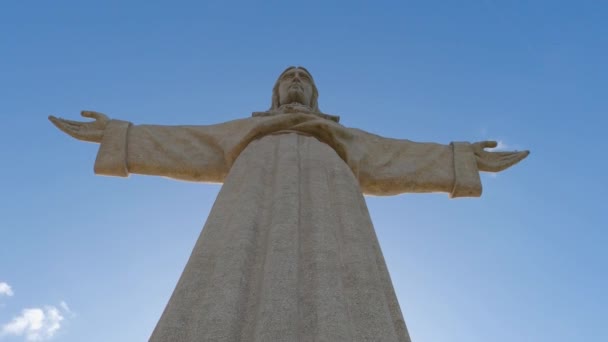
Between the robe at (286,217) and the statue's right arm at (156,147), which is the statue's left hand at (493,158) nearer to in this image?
the robe at (286,217)

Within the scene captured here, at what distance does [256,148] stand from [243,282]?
102 inches

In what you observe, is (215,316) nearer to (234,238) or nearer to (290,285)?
(290,285)

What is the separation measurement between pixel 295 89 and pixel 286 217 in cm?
381

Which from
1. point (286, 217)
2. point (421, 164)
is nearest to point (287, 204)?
point (286, 217)

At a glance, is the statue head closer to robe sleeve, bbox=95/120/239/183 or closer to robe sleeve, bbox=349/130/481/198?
robe sleeve, bbox=349/130/481/198

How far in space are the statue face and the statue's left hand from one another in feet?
7.13

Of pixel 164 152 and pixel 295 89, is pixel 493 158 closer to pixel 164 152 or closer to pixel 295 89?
pixel 295 89

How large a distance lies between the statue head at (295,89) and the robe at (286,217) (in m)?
1.05

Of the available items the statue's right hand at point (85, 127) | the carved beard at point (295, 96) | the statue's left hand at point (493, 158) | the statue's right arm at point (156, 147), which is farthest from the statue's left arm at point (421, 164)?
the statue's right hand at point (85, 127)

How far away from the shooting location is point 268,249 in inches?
159

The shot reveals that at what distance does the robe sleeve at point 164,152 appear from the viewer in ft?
22.1

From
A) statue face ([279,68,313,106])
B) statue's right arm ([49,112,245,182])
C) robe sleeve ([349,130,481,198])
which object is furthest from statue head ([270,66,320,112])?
statue's right arm ([49,112,245,182])

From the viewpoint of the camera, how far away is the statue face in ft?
26.0

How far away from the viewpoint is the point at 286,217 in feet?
14.4
